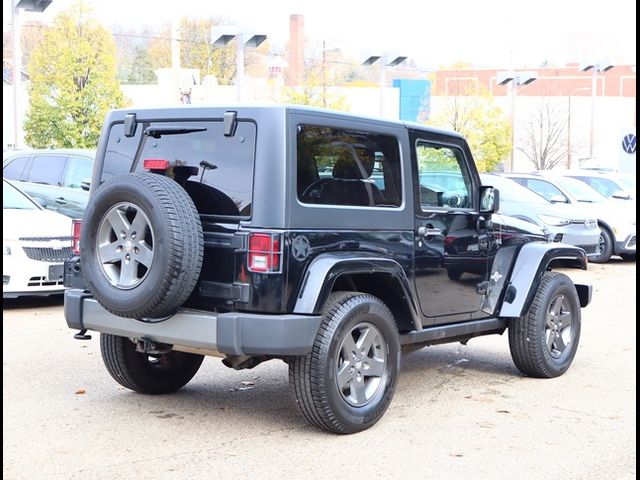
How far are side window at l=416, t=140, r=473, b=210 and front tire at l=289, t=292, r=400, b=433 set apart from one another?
3.69ft

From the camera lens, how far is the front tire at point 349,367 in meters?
5.93

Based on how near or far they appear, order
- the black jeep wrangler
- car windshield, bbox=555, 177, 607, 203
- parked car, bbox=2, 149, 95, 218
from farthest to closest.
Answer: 1. car windshield, bbox=555, 177, 607, 203
2. parked car, bbox=2, 149, 95, 218
3. the black jeep wrangler

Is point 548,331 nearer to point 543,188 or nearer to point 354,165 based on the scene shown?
point 354,165

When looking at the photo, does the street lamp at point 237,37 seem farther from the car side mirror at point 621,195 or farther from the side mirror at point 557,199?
the car side mirror at point 621,195

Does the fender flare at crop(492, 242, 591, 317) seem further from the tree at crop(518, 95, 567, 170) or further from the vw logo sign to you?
the tree at crop(518, 95, 567, 170)

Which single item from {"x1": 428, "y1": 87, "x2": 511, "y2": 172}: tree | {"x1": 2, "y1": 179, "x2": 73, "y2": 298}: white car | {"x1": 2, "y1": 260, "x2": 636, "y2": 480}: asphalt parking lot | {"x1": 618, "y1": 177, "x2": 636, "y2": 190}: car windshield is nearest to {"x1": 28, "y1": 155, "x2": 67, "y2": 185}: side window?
{"x1": 2, "y1": 179, "x2": 73, "y2": 298}: white car

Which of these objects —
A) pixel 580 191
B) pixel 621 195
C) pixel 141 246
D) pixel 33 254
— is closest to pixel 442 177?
pixel 141 246

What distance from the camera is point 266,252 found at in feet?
18.9

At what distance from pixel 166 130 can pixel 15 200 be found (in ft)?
21.5

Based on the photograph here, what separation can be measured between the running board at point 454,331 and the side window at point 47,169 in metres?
8.52

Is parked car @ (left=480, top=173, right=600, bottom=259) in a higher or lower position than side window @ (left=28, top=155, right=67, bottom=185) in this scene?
lower

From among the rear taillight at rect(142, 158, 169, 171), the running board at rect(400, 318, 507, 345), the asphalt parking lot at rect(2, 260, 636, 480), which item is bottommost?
the asphalt parking lot at rect(2, 260, 636, 480)

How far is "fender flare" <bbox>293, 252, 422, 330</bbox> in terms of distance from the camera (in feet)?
19.2

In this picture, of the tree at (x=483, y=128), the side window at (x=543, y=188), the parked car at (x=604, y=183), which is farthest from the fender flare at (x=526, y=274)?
the tree at (x=483, y=128)
